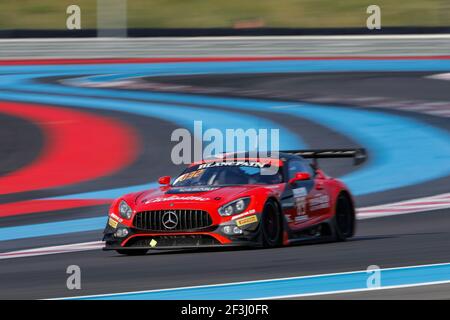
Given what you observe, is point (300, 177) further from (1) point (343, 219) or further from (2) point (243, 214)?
(1) point (343, 219)

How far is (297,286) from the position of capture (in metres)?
8.16

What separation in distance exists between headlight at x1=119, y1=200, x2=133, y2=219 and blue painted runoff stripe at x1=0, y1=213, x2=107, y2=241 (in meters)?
2.53

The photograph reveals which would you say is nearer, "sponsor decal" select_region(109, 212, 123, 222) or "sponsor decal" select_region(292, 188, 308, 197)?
"sponsor decal" select_region(109, 212, 123, 222)

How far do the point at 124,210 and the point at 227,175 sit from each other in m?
1.18

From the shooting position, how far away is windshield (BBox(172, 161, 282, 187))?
11.5m

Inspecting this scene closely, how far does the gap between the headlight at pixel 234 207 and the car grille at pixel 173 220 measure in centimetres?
15

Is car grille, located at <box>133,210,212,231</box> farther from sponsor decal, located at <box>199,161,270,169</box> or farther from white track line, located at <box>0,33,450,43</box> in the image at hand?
white track line, located at <box>0,33,450,43</box>

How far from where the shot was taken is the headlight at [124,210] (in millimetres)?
10977

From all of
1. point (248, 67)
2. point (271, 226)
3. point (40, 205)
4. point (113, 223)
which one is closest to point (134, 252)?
point (113, 223)

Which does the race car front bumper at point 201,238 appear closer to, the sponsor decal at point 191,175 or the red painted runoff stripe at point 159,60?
the sponsor decal at point 191,175

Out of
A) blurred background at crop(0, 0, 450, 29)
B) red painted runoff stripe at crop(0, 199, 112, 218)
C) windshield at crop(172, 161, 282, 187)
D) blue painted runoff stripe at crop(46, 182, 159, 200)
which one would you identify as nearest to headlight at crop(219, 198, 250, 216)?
windshield at crop(172, 161, 282, 187)

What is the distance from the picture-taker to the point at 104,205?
15727mm

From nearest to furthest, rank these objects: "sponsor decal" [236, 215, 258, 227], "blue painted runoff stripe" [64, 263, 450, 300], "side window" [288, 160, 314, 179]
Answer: "blue painted runoff stripe" [64, 263, 450, 300] → "sponsor decal" [236, 215, 258, 227] → "side window" [288, 160, 314, 179]
